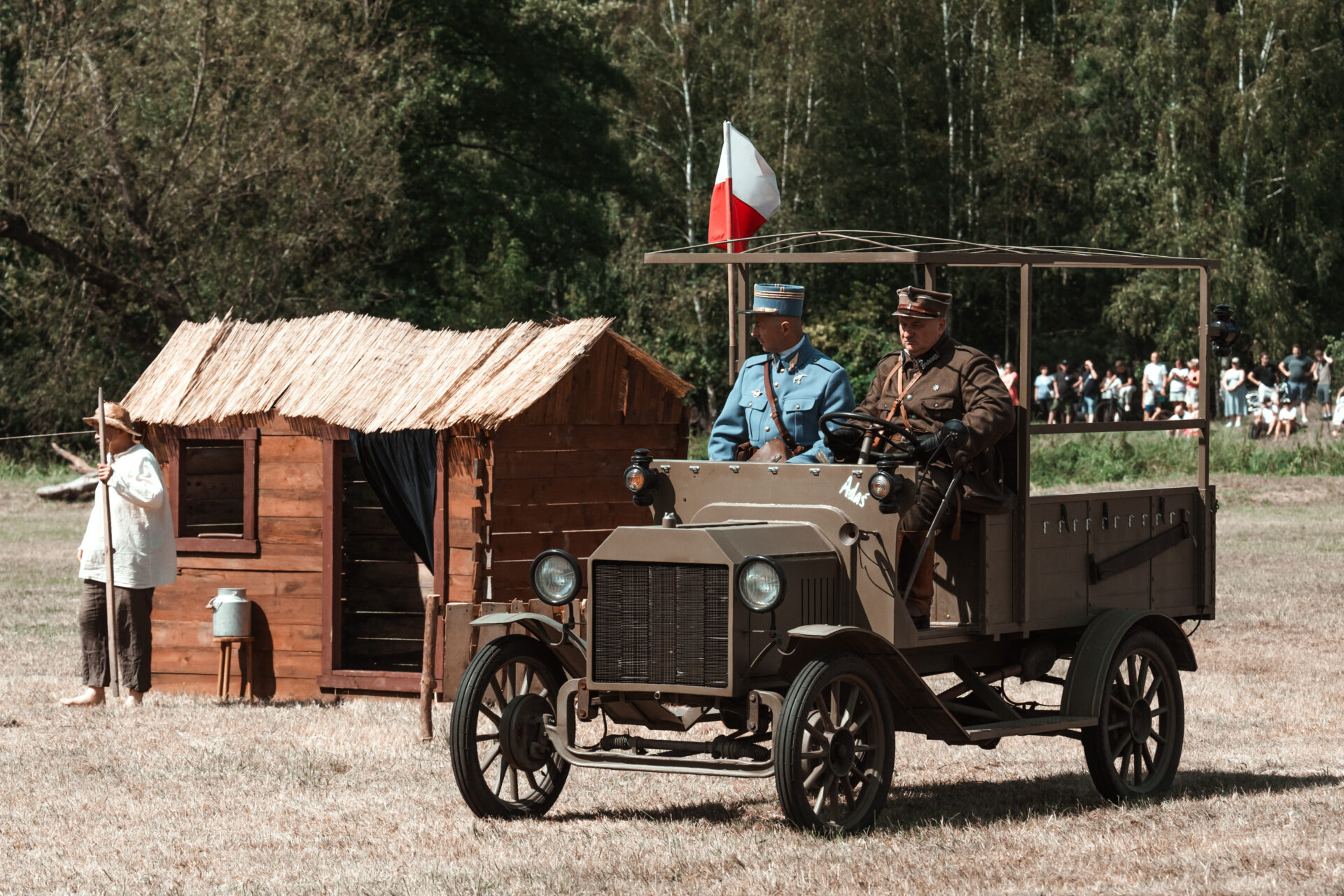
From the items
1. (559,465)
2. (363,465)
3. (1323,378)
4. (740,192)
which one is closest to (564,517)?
(559,465)

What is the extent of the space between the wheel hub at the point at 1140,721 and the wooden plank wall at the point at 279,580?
5629mm

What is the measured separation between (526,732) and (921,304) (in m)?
2.39

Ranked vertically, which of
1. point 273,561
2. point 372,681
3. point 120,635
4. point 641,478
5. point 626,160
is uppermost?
point 626,160

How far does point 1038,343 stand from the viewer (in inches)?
2063

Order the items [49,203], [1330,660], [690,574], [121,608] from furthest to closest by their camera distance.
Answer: [49,203], [1330,660], [121,608], [690,574]

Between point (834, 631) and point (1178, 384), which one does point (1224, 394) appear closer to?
point (1178, 384)

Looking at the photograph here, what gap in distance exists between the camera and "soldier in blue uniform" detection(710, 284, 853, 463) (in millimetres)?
8438

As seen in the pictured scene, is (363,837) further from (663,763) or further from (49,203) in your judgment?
(49,203)

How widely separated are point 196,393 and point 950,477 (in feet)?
21.2

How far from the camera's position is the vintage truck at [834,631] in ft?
24.1

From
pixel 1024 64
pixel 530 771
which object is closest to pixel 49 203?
pixel 530 771

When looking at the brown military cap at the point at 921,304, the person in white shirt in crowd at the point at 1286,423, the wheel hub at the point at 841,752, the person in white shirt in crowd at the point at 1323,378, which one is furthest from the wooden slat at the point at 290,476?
the person in white shirt in crowd at the point at 1323,378

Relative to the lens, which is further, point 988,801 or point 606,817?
point 988,801

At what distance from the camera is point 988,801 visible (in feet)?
28.1
